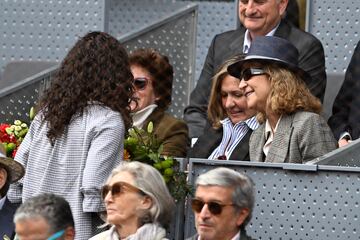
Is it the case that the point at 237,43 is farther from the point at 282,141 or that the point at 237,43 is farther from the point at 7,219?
the point at 7,219

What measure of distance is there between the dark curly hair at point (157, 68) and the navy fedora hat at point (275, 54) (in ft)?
2.54

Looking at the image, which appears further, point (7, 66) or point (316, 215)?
point (7, 66)

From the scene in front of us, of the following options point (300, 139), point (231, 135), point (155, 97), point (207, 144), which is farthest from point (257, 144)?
point (155, 97)

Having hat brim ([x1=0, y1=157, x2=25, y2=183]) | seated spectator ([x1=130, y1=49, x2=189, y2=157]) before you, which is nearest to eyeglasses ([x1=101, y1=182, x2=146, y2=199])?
hat brim ([x1=0, y1=157, x2=25, y2=183])

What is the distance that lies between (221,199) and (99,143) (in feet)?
2.82

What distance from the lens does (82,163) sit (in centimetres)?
746

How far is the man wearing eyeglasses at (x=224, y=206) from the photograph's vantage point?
6.99 metres

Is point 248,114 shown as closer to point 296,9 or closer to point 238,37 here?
point 238,37

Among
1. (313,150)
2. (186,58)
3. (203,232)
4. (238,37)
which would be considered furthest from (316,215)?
(186,58)

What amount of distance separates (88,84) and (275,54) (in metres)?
1.30

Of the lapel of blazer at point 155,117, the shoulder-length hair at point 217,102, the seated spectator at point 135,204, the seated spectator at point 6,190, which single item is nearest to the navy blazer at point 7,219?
the seated spectator at point 6,190

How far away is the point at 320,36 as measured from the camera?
1137 cm

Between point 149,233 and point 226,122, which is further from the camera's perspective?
point 226,122

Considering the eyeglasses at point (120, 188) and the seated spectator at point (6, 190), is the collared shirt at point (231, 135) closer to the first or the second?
the seated spectator at point (6, 190)
